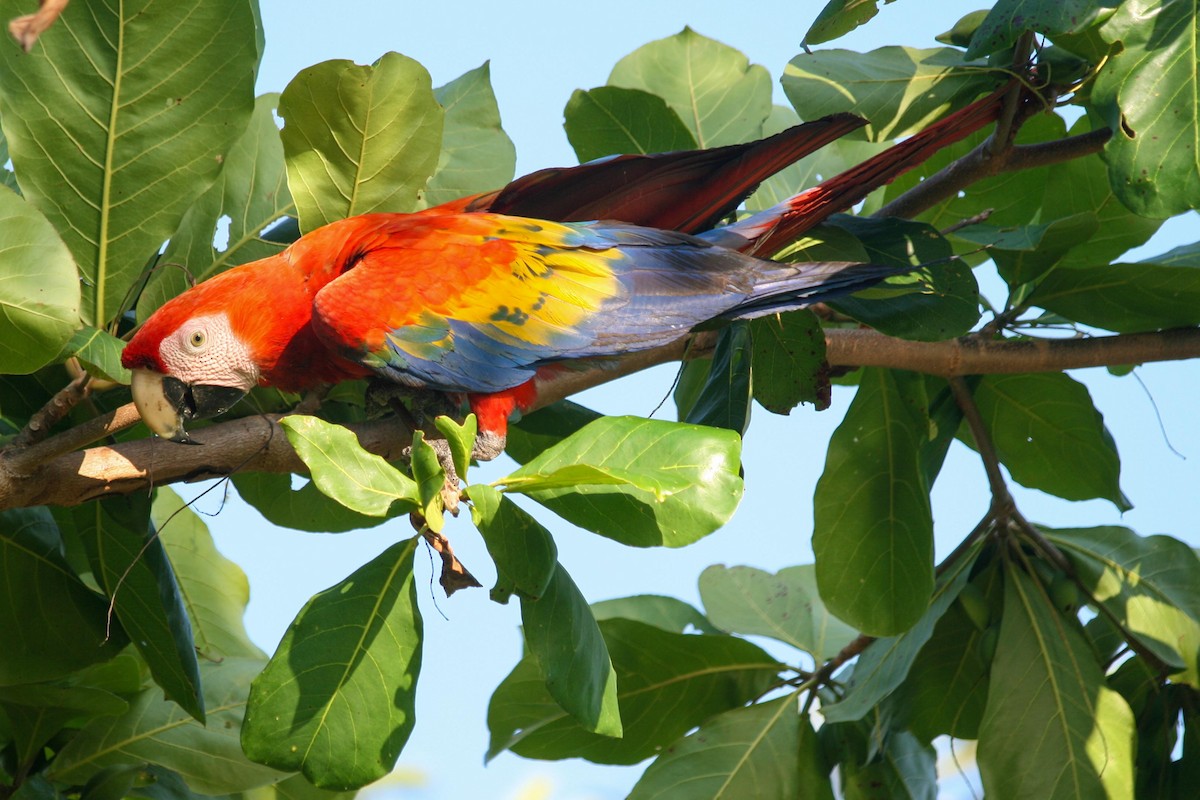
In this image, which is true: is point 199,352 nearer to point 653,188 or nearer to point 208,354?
point 208,354

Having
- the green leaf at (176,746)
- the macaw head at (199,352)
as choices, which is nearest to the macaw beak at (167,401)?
the macaw head at (199,352)

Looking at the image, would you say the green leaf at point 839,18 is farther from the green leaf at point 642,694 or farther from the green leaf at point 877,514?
the green leaf at point 642,694

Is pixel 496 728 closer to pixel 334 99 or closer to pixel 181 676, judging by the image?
pixel 181 676

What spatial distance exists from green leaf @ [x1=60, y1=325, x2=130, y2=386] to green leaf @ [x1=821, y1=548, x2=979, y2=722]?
1.34m

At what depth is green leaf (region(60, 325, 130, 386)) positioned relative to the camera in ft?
4.88

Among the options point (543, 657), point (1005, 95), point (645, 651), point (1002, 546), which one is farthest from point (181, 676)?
point (1005, 95)

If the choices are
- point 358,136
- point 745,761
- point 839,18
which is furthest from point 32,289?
point 745,761

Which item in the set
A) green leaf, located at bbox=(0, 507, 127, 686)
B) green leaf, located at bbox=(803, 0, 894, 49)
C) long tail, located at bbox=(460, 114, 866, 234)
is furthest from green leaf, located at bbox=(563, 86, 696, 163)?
green leaf, located at bbox=(0, 507, 127, 686)

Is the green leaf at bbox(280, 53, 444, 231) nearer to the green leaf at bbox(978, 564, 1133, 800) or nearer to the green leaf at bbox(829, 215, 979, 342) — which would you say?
the green leaf at bbox(829, 215, 979, 342)

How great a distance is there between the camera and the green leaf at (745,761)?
1944 millimetres

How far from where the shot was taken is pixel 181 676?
1.67 meters

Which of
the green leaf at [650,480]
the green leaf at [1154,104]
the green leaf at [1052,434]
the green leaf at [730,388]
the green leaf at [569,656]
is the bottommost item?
the green leaf at [569,656]

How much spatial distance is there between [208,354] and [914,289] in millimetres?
1214

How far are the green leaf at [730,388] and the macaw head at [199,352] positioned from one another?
2.57 feet
